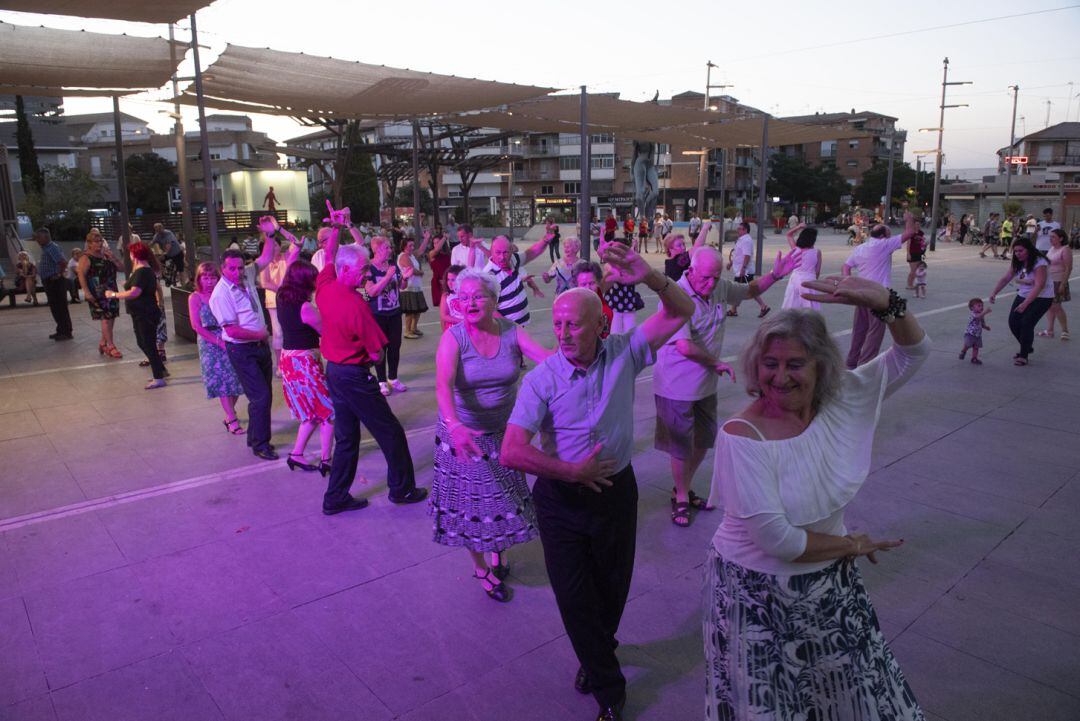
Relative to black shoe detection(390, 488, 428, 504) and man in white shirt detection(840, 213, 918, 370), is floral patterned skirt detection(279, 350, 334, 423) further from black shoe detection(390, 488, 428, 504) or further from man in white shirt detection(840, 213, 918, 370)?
man in white shirt detection(840, 213, 918, 370)

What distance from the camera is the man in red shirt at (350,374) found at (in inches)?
174

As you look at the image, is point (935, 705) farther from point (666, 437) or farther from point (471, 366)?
point (471, 366)

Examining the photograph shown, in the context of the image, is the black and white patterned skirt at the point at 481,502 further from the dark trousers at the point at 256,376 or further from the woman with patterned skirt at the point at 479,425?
the dark trousers at the point at 256,376

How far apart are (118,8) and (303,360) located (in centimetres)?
579

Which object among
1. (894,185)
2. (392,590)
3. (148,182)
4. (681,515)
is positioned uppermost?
(894,185)

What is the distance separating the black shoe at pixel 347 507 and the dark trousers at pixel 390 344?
3.11 m

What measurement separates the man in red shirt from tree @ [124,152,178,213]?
1991 inches

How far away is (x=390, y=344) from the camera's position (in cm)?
785

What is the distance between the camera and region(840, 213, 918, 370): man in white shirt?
7.57 m

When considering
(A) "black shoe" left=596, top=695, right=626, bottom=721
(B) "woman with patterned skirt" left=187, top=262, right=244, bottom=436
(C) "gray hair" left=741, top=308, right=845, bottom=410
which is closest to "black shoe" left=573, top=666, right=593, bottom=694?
(A) "black shoe" left=596, top=695, right=626, bottom=721

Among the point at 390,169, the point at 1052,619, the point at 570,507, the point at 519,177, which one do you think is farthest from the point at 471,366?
the point at 519,177

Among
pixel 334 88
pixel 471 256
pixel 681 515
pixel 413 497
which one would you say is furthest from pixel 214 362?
pixel 334 88

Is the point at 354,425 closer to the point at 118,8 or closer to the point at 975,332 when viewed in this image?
the point at 118,8

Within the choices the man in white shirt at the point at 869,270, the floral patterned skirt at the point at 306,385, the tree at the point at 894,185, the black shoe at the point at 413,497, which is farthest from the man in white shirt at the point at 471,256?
the tree at the point at 894,185
